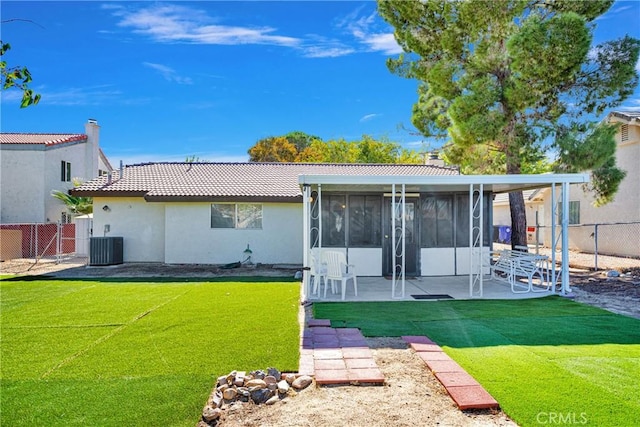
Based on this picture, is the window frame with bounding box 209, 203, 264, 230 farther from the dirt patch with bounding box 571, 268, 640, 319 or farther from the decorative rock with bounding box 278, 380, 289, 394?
the decorative rock with bounding box 278, 380, 289, 394

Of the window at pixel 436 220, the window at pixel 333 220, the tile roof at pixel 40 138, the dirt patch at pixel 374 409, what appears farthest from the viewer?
the tile roof at pixel 40 138

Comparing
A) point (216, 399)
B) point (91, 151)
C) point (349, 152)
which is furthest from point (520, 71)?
point (349, 152)

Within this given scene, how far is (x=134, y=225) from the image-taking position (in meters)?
15.0

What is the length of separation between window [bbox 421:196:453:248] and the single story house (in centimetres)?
3

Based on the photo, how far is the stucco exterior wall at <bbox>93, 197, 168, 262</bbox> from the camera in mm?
14938

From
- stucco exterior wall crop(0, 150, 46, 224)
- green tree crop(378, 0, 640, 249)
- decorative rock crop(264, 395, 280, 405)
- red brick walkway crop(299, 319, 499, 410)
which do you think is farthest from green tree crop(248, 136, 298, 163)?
decorative rock crop(264, 395, 280, 405)

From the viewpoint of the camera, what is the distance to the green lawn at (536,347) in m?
3.68

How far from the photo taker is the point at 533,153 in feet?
45.1

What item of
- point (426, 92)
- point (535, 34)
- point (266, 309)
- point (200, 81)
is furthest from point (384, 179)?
point (200, 81)

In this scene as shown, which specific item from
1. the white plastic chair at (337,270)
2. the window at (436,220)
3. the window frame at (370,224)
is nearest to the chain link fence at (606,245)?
the window at (436,220)

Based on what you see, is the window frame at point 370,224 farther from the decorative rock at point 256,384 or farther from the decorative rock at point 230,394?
the decorative rock at point 230,394

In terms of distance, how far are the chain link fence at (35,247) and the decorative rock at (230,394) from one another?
12092mm

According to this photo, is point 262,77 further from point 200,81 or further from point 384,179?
point 384,179

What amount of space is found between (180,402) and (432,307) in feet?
17.1
